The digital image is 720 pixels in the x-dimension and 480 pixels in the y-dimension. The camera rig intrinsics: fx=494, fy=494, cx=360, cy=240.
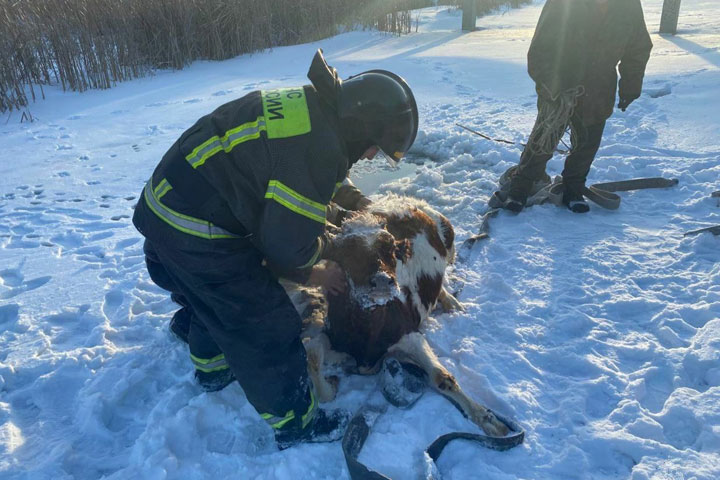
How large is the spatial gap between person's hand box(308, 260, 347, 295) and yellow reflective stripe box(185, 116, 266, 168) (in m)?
0.80

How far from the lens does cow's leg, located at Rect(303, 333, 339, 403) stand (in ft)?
8.84

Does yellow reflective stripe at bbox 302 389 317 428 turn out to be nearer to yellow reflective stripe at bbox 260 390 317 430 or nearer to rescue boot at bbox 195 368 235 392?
yellow reflective stripe at bbox 260 390 317 430

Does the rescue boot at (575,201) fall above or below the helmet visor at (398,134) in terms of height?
below

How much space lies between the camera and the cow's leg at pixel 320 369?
2.69m

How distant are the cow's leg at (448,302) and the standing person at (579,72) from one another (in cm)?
160

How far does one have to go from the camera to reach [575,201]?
4.63 metres

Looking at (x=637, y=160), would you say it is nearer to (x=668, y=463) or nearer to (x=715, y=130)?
(x=715, y=130)

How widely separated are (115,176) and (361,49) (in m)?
7.79

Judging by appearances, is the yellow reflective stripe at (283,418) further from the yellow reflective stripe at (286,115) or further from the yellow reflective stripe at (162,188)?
the yellow reflective stripe at (286,115)

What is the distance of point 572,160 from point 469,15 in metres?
10.8

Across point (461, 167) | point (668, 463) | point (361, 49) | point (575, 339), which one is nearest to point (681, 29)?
point (361, 49)

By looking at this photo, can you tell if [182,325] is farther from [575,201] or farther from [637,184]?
[637,184]

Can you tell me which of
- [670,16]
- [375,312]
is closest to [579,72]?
[375,312]

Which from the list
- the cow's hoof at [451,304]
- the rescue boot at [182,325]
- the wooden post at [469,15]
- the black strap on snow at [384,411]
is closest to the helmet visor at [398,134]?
the black strap on snow at [384,411]
